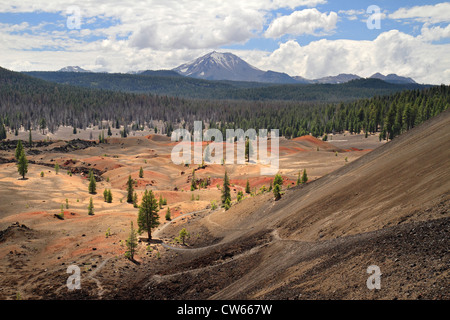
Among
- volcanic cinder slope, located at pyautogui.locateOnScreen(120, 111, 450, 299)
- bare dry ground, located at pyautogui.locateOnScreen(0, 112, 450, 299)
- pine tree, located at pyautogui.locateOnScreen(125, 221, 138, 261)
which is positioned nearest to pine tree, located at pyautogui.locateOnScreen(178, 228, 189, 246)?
bare dry ground, located at pyautogui.locateOnScreen(0, 112, 450, 299)

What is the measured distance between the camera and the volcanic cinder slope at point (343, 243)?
13445mm

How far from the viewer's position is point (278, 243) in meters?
23.5

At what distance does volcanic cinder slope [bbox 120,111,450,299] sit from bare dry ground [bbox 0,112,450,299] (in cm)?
8

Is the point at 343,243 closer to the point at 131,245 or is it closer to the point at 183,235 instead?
the point at 131,245

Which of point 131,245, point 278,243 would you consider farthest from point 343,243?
point 131,245

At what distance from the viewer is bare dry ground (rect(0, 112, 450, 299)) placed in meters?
14.4

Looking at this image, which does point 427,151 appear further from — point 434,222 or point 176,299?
point 176,299

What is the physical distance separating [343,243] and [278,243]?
6.15 meters

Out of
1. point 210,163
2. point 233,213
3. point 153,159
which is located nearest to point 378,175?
point 233,213

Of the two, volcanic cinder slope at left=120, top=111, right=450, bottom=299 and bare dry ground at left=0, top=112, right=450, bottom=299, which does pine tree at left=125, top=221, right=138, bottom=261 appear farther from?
volcanic cinder slope at left=120, top=111, right=450, bottom=299

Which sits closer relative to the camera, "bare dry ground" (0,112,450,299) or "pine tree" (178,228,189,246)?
"bare dry ground" (0,112,450,299)

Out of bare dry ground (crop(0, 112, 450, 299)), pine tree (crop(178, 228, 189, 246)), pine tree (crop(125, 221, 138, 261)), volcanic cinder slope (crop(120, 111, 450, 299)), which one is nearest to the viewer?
volcanic cinder slope (crop(120, 111, 450, 299))
